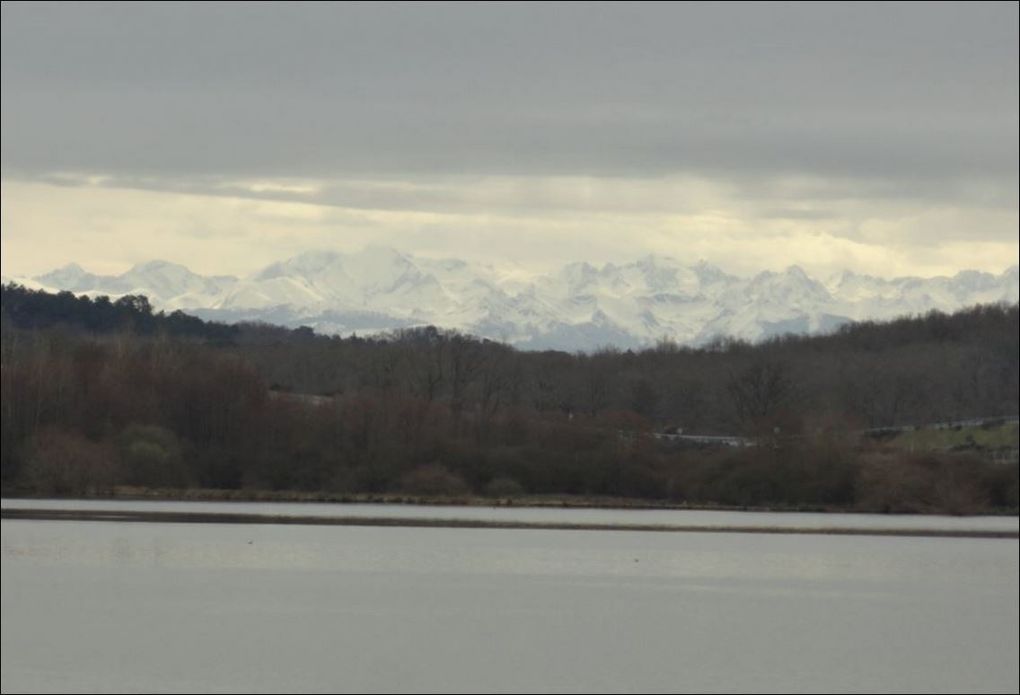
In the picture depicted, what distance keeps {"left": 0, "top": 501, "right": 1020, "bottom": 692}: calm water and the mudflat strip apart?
509 centimetres

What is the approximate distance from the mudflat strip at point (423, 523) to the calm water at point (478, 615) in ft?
16.7

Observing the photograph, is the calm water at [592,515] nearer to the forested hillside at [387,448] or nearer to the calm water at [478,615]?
the forested hillside at [387,448]

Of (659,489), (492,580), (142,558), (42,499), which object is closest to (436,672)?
(492,580)

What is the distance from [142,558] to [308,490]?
45991 mm

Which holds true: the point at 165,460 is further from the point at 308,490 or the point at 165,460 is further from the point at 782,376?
the point at 782,376

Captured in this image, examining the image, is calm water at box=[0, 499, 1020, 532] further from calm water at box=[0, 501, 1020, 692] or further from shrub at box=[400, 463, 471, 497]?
calm water at box=[0, 501, 1020, 692]

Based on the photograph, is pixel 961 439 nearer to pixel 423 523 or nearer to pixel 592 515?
pixel 592 515

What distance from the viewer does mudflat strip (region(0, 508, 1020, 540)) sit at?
251 feet

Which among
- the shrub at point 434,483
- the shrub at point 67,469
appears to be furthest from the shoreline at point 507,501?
the shrub at point 67,469

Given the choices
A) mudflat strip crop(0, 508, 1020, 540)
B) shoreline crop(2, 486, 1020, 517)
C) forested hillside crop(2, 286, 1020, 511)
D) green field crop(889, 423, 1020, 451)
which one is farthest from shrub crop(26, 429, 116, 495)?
green field crop(889, 423, 1020, 451)

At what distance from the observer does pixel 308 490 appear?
341 ft

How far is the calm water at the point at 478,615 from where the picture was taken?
125 ft

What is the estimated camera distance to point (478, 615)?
47.6m

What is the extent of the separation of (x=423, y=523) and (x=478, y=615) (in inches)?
1398
